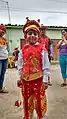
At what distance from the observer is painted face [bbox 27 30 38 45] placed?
18.2 ft

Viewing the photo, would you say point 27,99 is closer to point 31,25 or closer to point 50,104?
point 31,25

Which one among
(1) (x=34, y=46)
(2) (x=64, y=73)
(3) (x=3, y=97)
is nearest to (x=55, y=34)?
(2) (x=64, y=73)

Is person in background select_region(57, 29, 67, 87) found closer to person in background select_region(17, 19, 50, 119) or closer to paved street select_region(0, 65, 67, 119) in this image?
paved street select_region(0, 65, 67, 119)

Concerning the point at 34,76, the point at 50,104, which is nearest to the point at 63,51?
the point at 50,104

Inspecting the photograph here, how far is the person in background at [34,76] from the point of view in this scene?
546 cm

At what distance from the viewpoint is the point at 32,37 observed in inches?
220

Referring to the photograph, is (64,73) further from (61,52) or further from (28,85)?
(28,85)

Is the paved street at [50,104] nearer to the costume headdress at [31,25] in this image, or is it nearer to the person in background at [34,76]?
the person in background at [34,76]

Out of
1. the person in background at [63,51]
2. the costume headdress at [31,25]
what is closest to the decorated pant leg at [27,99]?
the costume headdress at [31,25]

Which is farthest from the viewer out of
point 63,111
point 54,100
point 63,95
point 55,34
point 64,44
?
point 55,34

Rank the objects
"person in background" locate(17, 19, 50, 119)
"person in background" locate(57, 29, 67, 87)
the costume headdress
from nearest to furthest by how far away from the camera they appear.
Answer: "person in background" locate(17, 19, 50, 119), the costume headdress, "person in background" locate(57, 29, 67, 87)

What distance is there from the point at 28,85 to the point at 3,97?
Answer: 3475mm

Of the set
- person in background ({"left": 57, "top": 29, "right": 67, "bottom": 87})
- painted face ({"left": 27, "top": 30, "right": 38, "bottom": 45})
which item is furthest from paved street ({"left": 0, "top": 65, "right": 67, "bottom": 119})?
painted face ({"left": 27, "top": 30, "right": 38, "bottom": 45})

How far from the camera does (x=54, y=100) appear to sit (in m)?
8.36
